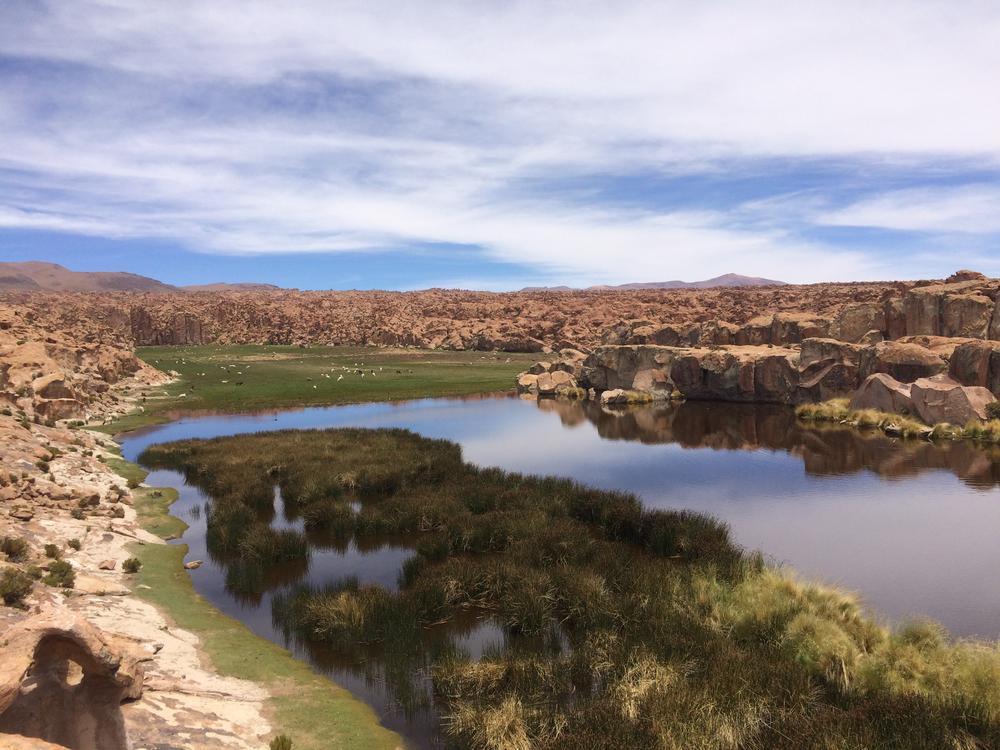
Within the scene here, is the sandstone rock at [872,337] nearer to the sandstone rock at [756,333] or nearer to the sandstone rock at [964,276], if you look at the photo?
the sandstone rock at [756,333]

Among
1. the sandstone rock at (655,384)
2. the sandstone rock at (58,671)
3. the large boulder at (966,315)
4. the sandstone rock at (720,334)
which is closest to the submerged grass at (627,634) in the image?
the sandstone rock at (58,671)

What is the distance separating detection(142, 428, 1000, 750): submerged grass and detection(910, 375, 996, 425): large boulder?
75.4 ft

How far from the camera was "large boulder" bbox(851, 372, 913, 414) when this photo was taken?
36.9 metres

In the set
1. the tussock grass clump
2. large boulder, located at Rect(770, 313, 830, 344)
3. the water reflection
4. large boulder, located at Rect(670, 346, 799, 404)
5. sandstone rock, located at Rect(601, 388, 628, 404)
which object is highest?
large boulder, located at Rect(770, 313, 830, 344)

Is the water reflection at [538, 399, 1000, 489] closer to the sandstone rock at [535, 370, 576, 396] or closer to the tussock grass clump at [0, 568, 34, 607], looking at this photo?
the sandstone rock at [535, 370, 576, 396]

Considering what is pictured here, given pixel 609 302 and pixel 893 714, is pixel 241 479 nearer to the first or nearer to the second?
pixel 893 714

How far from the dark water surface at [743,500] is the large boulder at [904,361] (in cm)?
648

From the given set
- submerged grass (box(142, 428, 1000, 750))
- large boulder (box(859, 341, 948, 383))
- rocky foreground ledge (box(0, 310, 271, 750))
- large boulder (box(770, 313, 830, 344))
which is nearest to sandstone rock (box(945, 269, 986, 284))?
large boulder (box(770, 313, 830, 344))

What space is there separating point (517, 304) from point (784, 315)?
250ft

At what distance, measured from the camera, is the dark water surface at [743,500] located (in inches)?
523

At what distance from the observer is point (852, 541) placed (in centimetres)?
1800

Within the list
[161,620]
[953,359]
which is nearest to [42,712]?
[161,620]

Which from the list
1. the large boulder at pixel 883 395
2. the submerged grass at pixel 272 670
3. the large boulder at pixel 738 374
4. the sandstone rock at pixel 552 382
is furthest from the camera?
the sandstone rock at pixel 552 382

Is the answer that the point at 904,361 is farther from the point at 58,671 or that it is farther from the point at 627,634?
the point at 58,671
